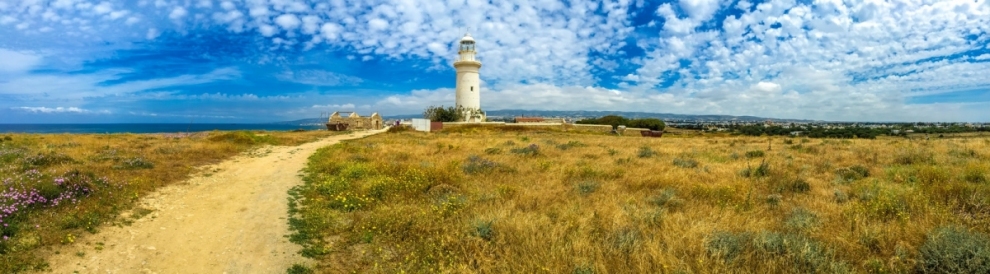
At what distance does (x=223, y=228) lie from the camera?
7.14 meters

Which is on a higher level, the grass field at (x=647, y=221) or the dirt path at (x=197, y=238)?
the grass field at (x=647, y=221)

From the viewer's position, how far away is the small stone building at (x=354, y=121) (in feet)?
167

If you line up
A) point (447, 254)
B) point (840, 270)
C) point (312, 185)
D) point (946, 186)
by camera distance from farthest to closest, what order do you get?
point (312, 185) < point (946, 186) < point (447, 254) < point (840, 270)

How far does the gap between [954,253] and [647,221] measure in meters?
3.23

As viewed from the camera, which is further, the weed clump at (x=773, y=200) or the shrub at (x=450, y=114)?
the shrub at (x=450, y=114)

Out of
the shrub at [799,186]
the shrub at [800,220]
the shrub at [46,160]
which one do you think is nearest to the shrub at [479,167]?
the shrub at [799,186]

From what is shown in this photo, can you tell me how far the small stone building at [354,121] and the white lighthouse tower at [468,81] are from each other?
417 inches

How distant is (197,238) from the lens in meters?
6.59

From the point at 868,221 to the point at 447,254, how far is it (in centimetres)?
592

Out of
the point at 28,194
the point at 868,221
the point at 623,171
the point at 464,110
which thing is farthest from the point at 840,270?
the point at 464,110

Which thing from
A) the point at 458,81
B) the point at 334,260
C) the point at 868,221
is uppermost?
the point at 458,81

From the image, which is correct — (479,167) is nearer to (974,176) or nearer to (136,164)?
(136,164)

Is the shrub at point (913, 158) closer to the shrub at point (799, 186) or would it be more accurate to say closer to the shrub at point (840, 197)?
the shrub at point (799, 186)

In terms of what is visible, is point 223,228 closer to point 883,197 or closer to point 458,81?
point 883,197
